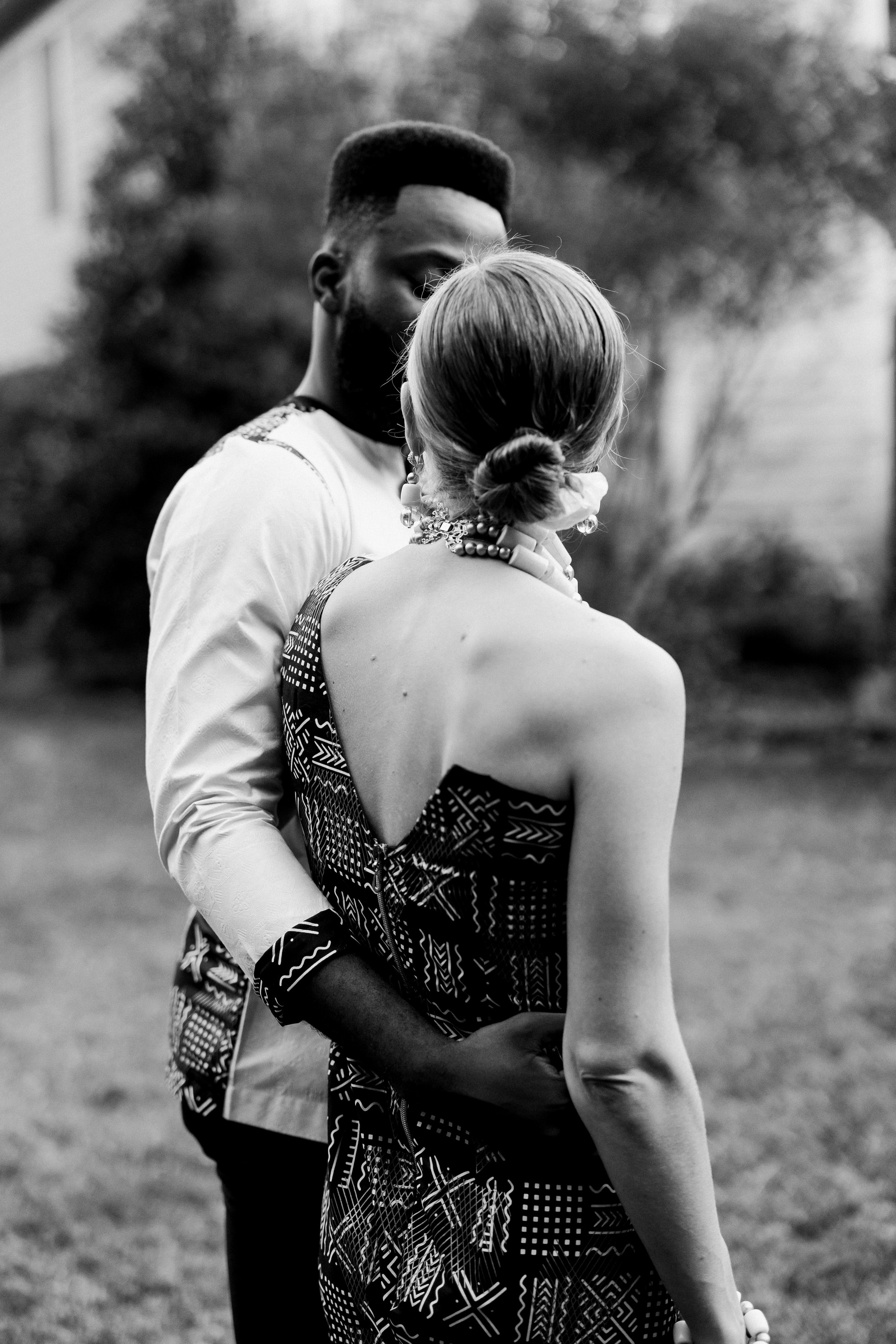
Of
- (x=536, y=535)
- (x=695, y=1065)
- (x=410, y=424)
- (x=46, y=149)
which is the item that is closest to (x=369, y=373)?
(x=410, y=424)

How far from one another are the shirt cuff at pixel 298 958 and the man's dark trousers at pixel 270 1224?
0.43m

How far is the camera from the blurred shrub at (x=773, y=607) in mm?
11125

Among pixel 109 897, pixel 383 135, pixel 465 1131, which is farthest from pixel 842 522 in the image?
pixel 465 1131

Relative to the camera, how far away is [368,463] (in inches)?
87.2

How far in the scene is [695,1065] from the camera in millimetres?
4680

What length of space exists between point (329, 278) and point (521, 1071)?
4.37 feet

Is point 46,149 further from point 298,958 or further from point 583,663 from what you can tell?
point 583,663

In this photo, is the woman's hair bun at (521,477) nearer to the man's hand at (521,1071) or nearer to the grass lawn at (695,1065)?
the man's hand at (521,1071)

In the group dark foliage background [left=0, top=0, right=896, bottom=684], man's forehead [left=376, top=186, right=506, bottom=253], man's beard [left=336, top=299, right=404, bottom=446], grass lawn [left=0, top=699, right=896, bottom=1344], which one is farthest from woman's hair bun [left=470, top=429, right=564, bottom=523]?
dark foliage background [left=0, top=0, right=896, bottom=684]

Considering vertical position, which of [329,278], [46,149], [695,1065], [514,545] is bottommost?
[695,1065]

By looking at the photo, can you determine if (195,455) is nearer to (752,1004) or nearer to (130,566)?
(130,566)

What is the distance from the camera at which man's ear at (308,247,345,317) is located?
2189 mm

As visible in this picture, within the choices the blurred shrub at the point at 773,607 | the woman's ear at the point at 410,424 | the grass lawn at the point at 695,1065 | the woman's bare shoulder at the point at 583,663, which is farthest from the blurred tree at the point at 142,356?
the woman's bare shoulder at the point at 583,663

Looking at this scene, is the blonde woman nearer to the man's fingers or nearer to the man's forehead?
the man's fingers
